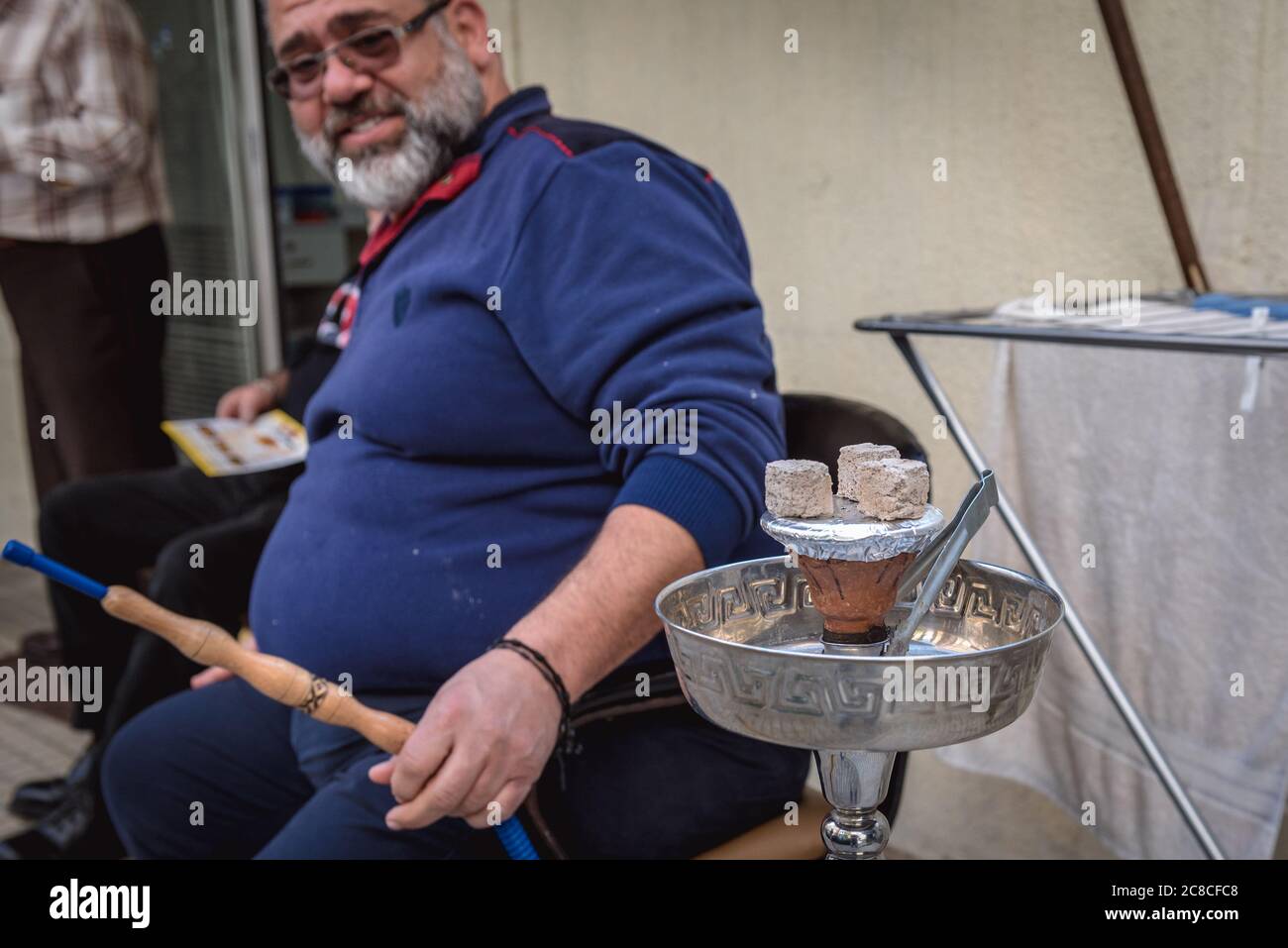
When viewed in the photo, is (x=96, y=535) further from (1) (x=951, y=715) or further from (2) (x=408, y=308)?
(1) (x=951, y=715)

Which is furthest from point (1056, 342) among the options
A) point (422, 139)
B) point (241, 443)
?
point (241, 443)

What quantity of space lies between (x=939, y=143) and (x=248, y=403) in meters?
1.67

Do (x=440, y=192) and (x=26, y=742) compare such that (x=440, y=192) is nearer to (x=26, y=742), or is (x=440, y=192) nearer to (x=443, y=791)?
(x=443, y=791)

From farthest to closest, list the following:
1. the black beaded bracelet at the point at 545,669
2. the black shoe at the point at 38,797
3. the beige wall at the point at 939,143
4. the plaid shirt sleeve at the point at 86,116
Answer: the plaid shirt sleeve at the point at 86,116
the black shoe at the point at 38,797
the beige wall at the point at 939,143
the black beaded bracelet at the point at 545,669

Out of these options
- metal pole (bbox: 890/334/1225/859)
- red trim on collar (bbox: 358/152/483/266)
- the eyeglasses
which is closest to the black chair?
metal pole (bbox: 890/334/1225/859)

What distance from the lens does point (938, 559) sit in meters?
0.73

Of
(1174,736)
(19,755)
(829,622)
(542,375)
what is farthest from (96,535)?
(829,622)

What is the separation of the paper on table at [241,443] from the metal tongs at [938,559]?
2.11m

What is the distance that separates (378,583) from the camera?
1.52 metres

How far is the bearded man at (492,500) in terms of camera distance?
4.10 feet

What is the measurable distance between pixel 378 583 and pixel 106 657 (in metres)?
1.68

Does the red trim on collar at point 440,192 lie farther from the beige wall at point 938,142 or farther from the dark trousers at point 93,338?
the dark trousers at point 93,338

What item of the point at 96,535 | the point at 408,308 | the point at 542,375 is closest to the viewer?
the point at 542,375

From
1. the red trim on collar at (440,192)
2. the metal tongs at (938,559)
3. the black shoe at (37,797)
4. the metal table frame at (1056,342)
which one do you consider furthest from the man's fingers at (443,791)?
the black shoe at (37,797)
